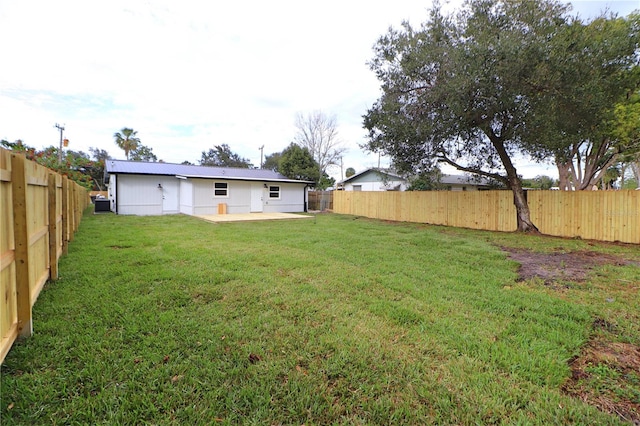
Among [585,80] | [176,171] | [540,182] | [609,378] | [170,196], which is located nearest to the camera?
[609,378]

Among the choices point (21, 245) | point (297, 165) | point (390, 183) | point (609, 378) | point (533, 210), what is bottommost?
point (609, 378)

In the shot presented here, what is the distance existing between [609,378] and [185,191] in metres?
16.9

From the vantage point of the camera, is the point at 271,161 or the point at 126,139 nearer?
the point at 126,139

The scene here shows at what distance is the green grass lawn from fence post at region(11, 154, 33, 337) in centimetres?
19

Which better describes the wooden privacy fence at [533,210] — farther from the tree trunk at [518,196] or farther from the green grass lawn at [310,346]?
the green grass lawn at [310,346]

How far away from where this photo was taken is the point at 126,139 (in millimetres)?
30734

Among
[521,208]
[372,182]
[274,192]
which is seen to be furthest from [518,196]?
[372,182]

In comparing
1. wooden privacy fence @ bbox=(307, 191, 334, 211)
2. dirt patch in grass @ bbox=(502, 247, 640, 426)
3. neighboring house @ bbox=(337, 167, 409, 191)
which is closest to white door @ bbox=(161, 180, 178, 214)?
wooden privacy fence @ bbox=(307, 191, 334, 211)

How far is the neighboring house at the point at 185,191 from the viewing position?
14.7m

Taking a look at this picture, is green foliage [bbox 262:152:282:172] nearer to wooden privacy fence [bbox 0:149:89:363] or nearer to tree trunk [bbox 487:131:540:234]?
tree trunk [bbox 487:131:540:234]

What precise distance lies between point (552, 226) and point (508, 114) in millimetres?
4136

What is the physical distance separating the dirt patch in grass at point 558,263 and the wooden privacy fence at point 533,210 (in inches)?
105

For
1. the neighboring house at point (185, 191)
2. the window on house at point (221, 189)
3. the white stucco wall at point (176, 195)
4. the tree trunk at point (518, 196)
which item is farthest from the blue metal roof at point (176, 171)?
the tree trunk at point (518, 196)

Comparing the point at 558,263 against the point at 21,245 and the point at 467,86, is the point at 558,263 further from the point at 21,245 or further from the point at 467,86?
the point at 21,245
